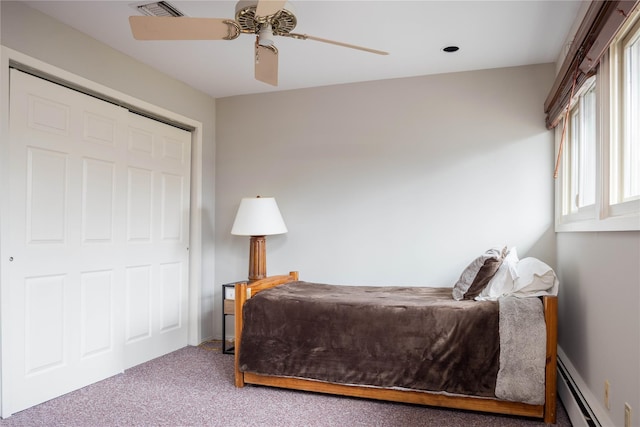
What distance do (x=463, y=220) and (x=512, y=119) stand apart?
34.6 inches

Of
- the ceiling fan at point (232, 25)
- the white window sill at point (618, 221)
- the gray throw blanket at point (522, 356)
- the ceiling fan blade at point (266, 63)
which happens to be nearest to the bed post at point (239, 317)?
the ceiling fan blade at point (266, 63)

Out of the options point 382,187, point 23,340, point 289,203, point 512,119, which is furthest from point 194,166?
point 512,119

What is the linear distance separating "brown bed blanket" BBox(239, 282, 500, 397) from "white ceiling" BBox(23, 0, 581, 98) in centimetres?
173

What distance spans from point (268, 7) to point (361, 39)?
126cm

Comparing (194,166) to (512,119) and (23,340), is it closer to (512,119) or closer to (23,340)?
(23,340)

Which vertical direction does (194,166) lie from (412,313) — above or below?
above

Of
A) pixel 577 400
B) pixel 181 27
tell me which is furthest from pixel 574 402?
pixel 181 27

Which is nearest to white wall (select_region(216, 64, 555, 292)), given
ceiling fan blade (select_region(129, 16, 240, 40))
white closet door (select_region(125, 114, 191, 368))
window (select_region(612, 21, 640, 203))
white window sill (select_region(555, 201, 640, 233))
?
white closet door (select_region(125, 114, 191, 368))

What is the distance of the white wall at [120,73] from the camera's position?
101 inches

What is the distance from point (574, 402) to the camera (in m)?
2.30

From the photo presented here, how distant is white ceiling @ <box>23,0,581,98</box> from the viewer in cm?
254

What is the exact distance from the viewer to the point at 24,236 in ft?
8.46

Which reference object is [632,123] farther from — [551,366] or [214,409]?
[214,409]

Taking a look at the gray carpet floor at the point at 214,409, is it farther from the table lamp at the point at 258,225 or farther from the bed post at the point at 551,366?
the table lamp at the point at 258,225
